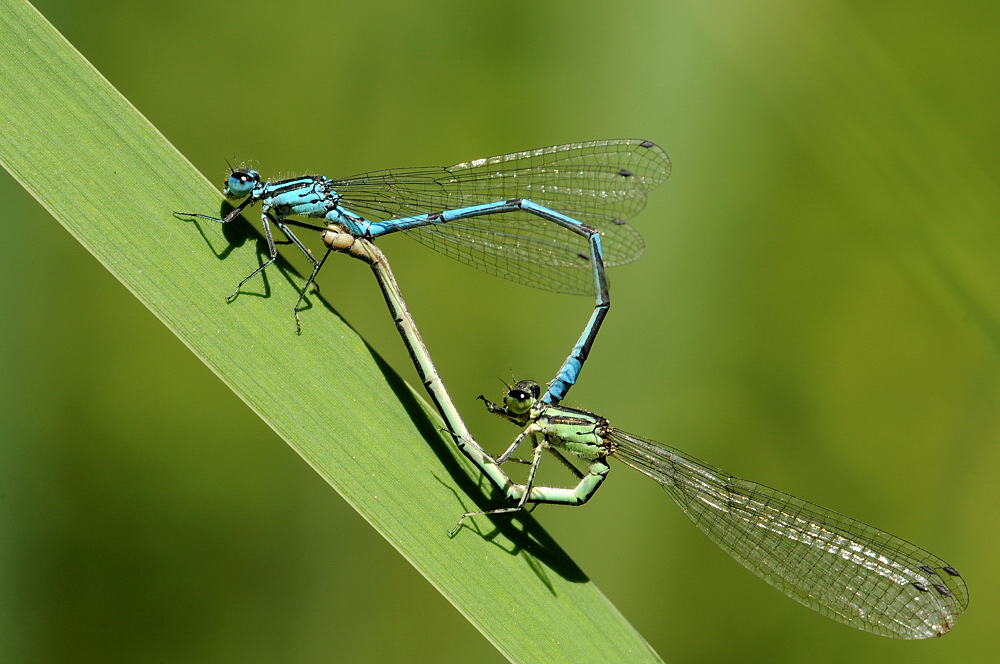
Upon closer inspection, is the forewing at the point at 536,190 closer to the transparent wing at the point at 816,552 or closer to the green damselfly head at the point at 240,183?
the green damselfly head at the point at 240,183

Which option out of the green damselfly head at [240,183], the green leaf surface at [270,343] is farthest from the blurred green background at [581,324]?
the green leaf surface at [270,343]

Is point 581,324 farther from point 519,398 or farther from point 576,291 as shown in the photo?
point 519,398

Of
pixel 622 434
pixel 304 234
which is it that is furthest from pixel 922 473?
pixel 304 234

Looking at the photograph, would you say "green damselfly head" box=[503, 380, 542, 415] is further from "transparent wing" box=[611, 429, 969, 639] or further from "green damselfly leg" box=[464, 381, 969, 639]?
"transparent wing" box=[611, 429, 969, 639]

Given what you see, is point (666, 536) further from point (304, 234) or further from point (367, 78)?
point (367, 78)

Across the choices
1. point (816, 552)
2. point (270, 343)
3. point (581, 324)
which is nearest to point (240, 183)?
point (270, 343)

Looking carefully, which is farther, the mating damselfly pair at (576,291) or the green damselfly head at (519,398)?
the green damselfly head at (519,398)

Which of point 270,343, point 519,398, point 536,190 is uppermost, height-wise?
point 536,190
